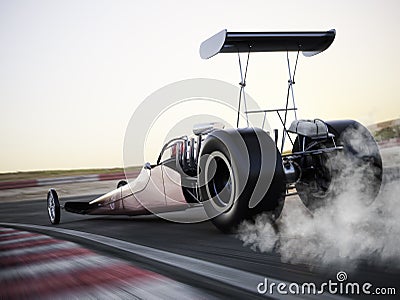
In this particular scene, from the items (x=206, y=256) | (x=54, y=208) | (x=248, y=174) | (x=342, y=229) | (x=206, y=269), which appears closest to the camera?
(x=206, y=269)

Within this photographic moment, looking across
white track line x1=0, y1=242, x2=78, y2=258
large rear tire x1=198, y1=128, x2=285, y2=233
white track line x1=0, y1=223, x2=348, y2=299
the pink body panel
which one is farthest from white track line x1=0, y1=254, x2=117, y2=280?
the pink body panel

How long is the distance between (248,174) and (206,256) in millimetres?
844

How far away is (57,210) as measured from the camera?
8359 millimetres

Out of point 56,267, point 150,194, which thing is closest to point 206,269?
point 56,267

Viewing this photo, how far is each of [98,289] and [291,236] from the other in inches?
70.8

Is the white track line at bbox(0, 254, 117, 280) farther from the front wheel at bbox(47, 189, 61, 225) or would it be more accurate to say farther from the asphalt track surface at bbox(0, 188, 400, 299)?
the front wheel at bbox(47, 189, 61, 225)

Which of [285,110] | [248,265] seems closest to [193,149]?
[285,110]

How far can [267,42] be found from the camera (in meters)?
5.44

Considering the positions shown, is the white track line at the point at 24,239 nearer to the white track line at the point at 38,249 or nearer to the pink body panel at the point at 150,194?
the white track line at the point at 38,249

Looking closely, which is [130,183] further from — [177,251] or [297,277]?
[297,277]

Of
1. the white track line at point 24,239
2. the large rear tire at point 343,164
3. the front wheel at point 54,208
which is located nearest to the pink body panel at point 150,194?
the front wheel at point 54,208

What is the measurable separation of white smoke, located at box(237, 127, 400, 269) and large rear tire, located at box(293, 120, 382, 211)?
0.01 metres

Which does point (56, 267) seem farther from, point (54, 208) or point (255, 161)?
point (54, 208)

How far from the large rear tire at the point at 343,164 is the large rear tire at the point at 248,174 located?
3.14 feet
